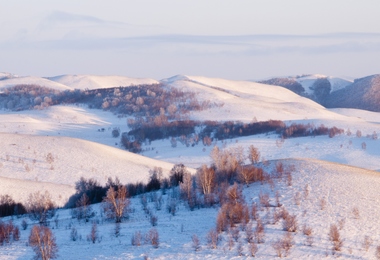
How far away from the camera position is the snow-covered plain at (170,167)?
22.1 m

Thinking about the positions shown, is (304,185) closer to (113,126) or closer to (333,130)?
(333,130)

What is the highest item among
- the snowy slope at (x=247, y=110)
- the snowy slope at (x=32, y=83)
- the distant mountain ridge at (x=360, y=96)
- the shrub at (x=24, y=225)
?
the snowy slope at (x=32, y=83)

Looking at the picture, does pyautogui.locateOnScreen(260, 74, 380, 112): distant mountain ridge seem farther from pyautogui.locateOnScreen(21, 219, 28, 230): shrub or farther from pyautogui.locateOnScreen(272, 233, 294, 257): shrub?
pyautogui.locateOnScreen(272, 233, 294, 257): shrub

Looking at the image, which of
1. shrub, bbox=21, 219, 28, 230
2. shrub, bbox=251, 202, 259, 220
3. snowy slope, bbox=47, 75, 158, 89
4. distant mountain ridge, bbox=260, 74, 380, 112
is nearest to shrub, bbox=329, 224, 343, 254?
shrub, bbox=251, 202, 259, 220

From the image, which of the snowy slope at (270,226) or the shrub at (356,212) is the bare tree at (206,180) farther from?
the shrub at (356,212)

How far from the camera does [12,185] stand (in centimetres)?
3797

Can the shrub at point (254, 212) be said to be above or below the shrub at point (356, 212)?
above

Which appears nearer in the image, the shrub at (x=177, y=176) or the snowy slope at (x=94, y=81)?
the shrub at (x=177, y=176)

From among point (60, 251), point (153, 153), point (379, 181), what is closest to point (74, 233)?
point (60, 251)

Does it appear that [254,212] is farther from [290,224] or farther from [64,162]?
[64,162]

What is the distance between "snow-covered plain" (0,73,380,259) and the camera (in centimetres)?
2214

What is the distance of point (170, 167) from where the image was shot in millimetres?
52031

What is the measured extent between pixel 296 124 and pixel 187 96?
39.3 meters

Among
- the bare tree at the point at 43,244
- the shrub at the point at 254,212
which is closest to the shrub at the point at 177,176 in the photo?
the shrub at the point at 254,212
